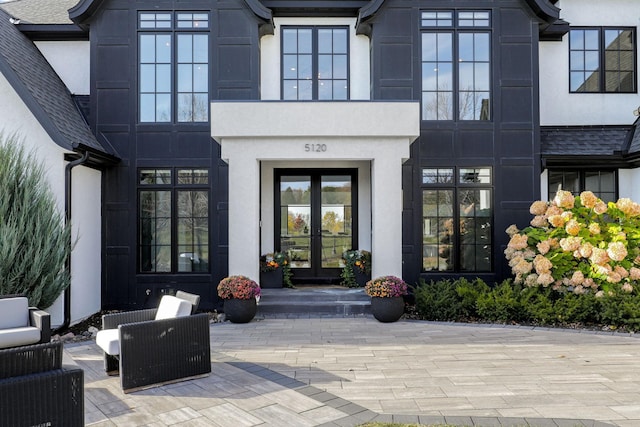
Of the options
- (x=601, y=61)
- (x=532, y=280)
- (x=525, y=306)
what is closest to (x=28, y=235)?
(x=525, y=306)

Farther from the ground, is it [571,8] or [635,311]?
[571,8]

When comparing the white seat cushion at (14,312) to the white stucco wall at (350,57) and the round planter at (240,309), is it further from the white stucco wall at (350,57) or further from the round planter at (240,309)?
the white stucco wall at (350,57)

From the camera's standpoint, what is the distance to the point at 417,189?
31.2 ft

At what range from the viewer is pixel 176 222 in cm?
945

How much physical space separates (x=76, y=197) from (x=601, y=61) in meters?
12.2

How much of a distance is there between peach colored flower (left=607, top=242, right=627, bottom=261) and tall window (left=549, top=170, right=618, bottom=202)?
3.02 metres

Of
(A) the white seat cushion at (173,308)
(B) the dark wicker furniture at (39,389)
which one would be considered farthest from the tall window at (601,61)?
(B) the dark wicker furniture at (39,389)

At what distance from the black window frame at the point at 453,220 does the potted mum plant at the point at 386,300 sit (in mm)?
1808

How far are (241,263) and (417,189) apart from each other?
406 centimetres

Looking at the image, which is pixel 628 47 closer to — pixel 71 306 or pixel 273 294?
pixel 273 294

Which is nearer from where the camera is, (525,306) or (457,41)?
(525,306)

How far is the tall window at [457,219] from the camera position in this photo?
9.56 metres

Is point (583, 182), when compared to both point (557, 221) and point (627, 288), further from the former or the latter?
point (627, 288)

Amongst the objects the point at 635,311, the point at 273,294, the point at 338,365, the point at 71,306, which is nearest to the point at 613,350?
the point at 635,311
